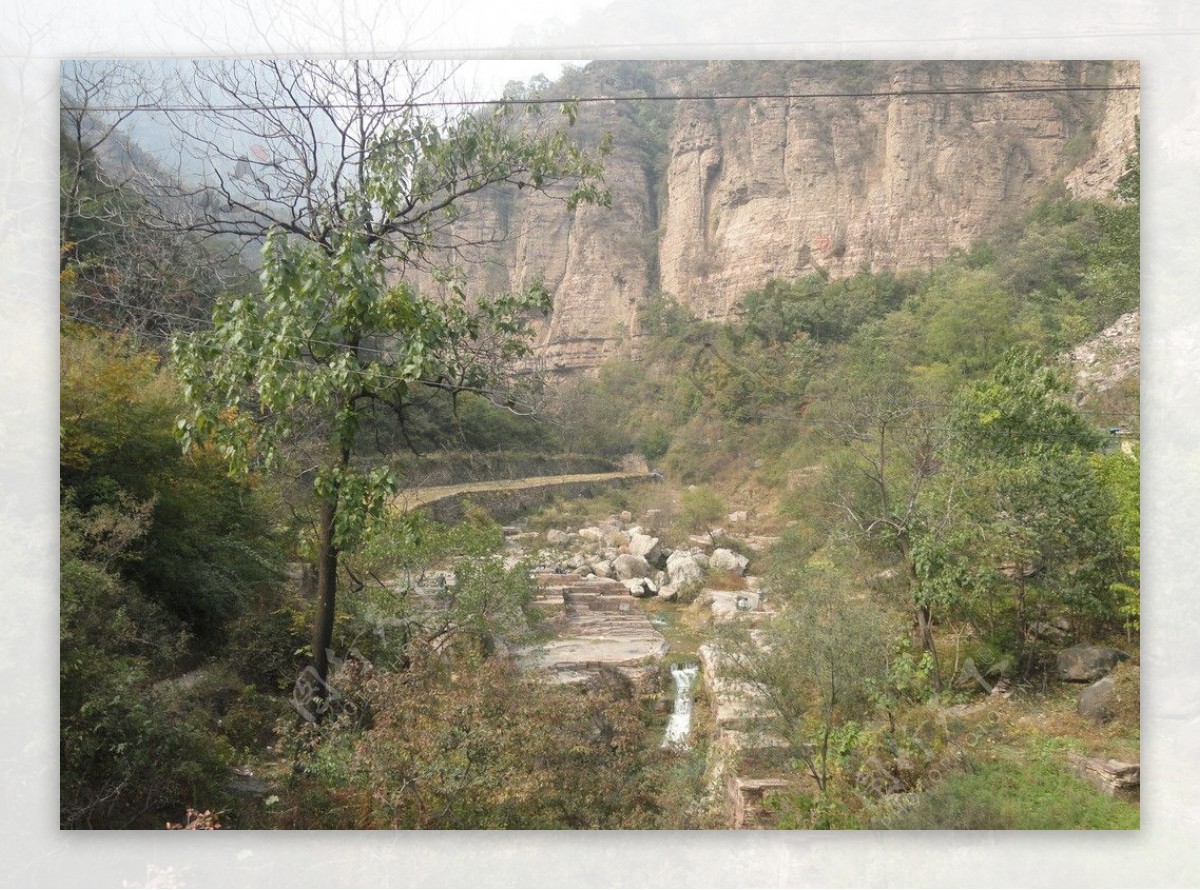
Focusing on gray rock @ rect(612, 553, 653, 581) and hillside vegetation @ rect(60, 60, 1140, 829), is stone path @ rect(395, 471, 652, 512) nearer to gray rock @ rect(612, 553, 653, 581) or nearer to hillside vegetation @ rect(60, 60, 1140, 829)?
hillside vegetation @ rect(60, 60, 1140, 829)

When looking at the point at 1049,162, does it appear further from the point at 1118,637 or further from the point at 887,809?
the point at 887,809

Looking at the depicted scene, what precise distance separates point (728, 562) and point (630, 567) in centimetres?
54

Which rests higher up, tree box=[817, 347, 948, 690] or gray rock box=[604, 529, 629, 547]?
tree box=[817, 347, 948, 690]

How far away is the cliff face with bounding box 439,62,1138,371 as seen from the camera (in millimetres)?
3656

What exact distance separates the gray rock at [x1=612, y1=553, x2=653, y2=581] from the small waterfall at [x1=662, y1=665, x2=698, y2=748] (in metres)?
0.50

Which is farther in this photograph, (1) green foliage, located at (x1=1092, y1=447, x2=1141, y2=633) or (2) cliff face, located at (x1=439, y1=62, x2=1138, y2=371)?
(2) cliff face, located at (x1=439, y1=62, x2=1138, y2=371)

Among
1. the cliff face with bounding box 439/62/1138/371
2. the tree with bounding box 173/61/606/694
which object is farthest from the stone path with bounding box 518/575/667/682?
the cliff face with bounding box 439/62/1138/371

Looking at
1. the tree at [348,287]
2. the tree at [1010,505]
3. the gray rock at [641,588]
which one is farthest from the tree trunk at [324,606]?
the tree at [1010,505]

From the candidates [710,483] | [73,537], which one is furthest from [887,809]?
[73,537]

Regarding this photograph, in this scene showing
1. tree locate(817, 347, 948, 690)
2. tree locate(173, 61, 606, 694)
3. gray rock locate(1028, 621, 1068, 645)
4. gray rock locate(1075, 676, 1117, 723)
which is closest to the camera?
tree locate(173, 61, 606, 694)

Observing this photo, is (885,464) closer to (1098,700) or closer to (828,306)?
(828,306)

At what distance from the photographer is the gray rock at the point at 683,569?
4.11m

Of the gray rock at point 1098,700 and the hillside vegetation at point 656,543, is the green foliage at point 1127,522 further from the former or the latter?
the gray rock at point 1098,700

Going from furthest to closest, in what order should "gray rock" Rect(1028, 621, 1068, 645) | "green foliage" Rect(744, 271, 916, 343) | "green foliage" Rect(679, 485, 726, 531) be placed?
"green foliage" Rect(744, 271, 916, 343) → "green foliage" Rect(679, 485, 726, 531) → "gray rock" Rect(1028, 621, 1068, 645)
